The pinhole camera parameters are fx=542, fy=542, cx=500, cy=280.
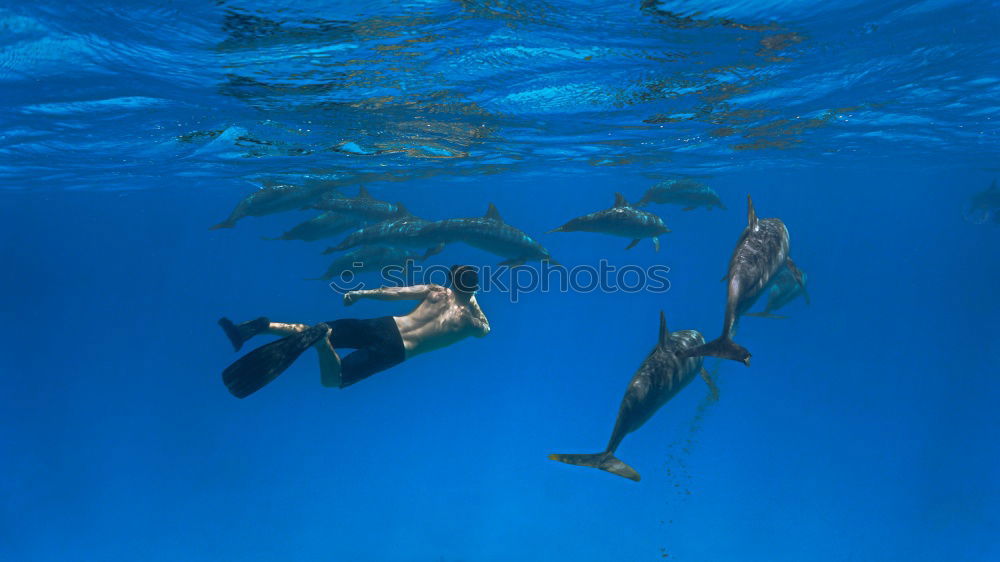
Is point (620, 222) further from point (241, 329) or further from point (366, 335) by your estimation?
point (241, 329)

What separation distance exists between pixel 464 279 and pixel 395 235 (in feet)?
20.3

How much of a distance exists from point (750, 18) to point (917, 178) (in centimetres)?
3694

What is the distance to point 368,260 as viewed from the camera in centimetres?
1399

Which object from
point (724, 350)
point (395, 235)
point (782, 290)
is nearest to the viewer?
point (724, 350)

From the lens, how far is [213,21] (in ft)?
26.9

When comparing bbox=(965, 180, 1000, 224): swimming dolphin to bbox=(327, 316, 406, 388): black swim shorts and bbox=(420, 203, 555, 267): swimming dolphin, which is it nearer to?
bbox=(420, 203, 555, 267): swimming dolphin

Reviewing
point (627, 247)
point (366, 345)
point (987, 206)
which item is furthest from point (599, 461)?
point (987, 206)

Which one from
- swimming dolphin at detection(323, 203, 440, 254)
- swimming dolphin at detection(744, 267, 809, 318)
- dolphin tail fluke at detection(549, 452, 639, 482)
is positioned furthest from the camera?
swimming dolphin at detection(323, 203, 440, 254)

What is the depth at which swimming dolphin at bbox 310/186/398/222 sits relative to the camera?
49.3ft

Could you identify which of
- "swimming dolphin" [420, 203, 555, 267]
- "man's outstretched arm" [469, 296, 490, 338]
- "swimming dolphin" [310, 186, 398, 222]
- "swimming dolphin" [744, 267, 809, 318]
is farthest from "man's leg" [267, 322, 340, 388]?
"swimming dolphin" [310, 186, 398, 222]

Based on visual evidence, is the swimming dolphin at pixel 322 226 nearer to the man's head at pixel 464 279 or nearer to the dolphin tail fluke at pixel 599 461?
the man's head at pixel 464 279

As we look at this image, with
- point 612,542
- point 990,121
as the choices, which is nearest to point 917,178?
point 990,121

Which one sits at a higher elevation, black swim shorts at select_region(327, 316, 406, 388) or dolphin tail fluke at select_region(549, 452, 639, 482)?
black swim shorts at select_region(327, 316, 406, 388)

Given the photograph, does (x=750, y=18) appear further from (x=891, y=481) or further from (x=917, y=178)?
(x=917, y=178)
